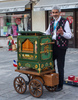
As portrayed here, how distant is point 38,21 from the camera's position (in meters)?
16.0

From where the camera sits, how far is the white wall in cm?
1583

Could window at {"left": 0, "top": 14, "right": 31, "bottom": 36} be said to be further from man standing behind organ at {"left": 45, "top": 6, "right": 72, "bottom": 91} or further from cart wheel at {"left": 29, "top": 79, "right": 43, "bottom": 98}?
cart wheel at {"left": 29, "top": 79, "right": 43, "bottom": 98}

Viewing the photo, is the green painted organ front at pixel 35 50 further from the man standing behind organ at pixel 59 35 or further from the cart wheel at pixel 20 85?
the cart wheel at pixel 20 85

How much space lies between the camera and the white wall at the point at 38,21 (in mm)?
15828

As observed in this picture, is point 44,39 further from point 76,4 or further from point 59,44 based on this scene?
point 76,4

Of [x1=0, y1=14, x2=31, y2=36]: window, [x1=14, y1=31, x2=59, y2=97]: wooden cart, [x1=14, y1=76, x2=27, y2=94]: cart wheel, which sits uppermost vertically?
[x1=0, y1=14, x2=31, y2=36]: window

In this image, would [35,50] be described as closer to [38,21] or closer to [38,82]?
[38,82]

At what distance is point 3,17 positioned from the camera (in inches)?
696

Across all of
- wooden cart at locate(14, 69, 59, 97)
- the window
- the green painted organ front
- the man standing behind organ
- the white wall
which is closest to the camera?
the green painted organ front

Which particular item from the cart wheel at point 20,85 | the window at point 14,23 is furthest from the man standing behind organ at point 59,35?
the window at point 14,23

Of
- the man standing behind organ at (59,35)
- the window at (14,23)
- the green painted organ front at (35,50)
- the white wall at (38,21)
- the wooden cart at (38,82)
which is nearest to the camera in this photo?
the green painted organ front at (35,50)

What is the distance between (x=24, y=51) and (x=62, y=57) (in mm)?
785

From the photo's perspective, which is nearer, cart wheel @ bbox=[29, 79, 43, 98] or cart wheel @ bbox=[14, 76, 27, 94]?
cart wheel @ bbox=[29, 79, 43, 98]

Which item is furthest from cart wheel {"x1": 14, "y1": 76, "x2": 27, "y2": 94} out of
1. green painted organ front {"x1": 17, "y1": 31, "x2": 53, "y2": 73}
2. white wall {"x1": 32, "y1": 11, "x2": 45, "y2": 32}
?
white wall {"x1": 32, "y1": 11, "x2": 45, "y2": 32}
